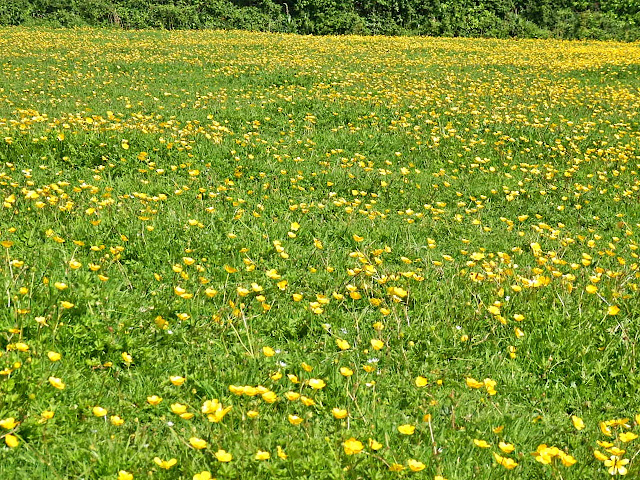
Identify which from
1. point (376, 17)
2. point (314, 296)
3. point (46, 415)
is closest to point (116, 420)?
point (46, 415)

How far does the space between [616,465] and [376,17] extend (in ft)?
97.1

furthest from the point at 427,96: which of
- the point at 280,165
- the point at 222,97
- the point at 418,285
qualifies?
the point at 418,285

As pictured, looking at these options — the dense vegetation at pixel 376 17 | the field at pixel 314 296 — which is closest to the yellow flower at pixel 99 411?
the field at pixel 314 296

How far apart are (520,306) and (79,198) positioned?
3.68 m

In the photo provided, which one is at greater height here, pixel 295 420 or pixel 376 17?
pixel 376 17

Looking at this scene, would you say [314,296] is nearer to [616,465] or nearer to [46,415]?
[46,415]

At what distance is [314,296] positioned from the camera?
3.66 metres

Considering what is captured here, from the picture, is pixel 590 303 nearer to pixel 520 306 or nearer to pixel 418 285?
pixel 520 306

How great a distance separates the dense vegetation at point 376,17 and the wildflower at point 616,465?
2830 centimetres

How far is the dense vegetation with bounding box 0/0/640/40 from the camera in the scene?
2775 centimetres

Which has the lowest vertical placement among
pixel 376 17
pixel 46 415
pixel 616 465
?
pixel 616 465

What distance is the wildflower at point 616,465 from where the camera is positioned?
83.9 inches

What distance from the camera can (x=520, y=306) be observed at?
3.58 m

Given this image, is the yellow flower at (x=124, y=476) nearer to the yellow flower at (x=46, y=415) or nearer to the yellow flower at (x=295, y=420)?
the yellow flower at (x=46, y=415)
